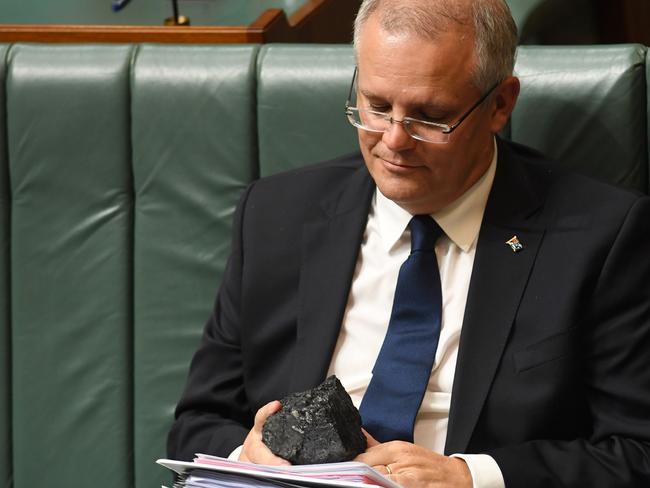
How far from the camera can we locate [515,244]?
1.70 metres

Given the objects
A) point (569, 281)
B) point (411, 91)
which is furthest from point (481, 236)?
point (411, 91)

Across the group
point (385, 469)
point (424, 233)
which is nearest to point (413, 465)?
point (385, 469)

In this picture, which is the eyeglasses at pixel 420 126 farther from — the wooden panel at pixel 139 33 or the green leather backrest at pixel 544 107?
the wooden panel at pixel 139 33

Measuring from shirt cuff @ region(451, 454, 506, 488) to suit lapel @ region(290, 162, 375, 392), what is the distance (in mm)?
284

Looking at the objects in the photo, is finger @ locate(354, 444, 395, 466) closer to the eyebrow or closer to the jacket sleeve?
the jacket sleeve

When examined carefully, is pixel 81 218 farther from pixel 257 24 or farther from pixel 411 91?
pixel 411 91

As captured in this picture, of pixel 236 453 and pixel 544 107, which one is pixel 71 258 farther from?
pixel 544 107

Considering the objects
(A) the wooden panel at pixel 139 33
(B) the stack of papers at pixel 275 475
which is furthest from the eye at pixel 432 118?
(A) the wooden panel at pixel 139 33

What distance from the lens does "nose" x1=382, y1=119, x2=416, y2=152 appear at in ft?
5.36

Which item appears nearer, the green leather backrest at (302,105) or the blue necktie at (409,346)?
the blue necktie at (409,346)

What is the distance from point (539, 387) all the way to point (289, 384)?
0.40 m

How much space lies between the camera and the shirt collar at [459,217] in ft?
5.68

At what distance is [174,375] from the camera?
6.73 feet

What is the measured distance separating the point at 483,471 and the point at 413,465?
118 millimetres
